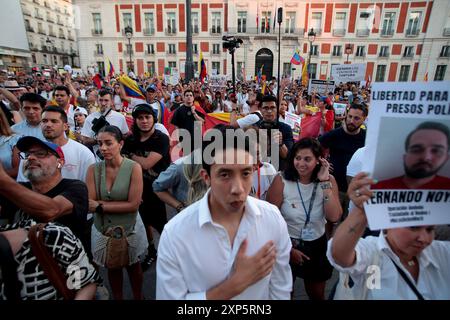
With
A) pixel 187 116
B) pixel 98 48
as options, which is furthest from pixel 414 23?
pixel 98 48

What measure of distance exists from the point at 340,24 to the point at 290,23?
6.17 metres

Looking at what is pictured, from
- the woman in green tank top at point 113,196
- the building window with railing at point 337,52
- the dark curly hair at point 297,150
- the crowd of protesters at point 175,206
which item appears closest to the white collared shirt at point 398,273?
the crowd of protesters at point 175,206

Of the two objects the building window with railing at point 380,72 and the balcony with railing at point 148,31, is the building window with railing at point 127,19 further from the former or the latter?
the building window with railing at point 380,72

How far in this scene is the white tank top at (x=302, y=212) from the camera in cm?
219

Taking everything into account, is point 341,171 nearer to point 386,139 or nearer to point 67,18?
point 386,139

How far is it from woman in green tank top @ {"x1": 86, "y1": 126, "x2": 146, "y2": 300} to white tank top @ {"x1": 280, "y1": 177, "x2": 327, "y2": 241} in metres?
1.29

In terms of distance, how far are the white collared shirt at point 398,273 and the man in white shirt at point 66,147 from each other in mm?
2478

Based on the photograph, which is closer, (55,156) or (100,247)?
(55,156)

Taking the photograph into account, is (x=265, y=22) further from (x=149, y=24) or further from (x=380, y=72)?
(x=380, y=72)

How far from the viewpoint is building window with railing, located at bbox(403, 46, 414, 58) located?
32844mm

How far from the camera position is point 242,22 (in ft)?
112

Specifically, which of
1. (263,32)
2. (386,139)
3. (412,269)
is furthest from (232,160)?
(263,32)
